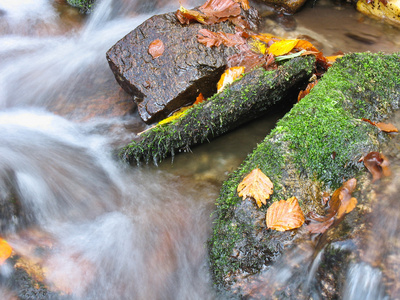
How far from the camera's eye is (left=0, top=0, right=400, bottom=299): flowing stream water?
2.97 meters

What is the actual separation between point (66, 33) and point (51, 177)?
3274 millimetres

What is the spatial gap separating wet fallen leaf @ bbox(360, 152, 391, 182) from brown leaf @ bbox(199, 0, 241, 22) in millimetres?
2843

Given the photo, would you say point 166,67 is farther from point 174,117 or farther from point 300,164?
point 300,164

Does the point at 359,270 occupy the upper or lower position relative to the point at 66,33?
lower

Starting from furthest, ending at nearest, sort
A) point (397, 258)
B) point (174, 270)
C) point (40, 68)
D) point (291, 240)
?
point (40, 68)
point (174, 270)
point (291, 240)
point (397, 258)

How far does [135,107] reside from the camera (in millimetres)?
4504

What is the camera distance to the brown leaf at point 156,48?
422cm

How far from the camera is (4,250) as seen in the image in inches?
112

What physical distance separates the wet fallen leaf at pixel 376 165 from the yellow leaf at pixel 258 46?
2.10 meters

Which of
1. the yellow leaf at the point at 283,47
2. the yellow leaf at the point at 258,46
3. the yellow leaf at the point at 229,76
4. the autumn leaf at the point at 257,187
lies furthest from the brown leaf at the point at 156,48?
the autumn leaf at the point at 257,187

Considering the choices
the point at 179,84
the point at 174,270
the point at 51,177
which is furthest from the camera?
the point at 179,84

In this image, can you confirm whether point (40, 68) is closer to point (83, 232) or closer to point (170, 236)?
point (83, 232)

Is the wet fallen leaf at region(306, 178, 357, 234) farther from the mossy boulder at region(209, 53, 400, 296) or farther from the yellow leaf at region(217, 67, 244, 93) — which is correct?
the yellow leaf at region(217, 67, 244, 93)

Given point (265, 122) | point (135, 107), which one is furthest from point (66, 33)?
point (265, 122)
